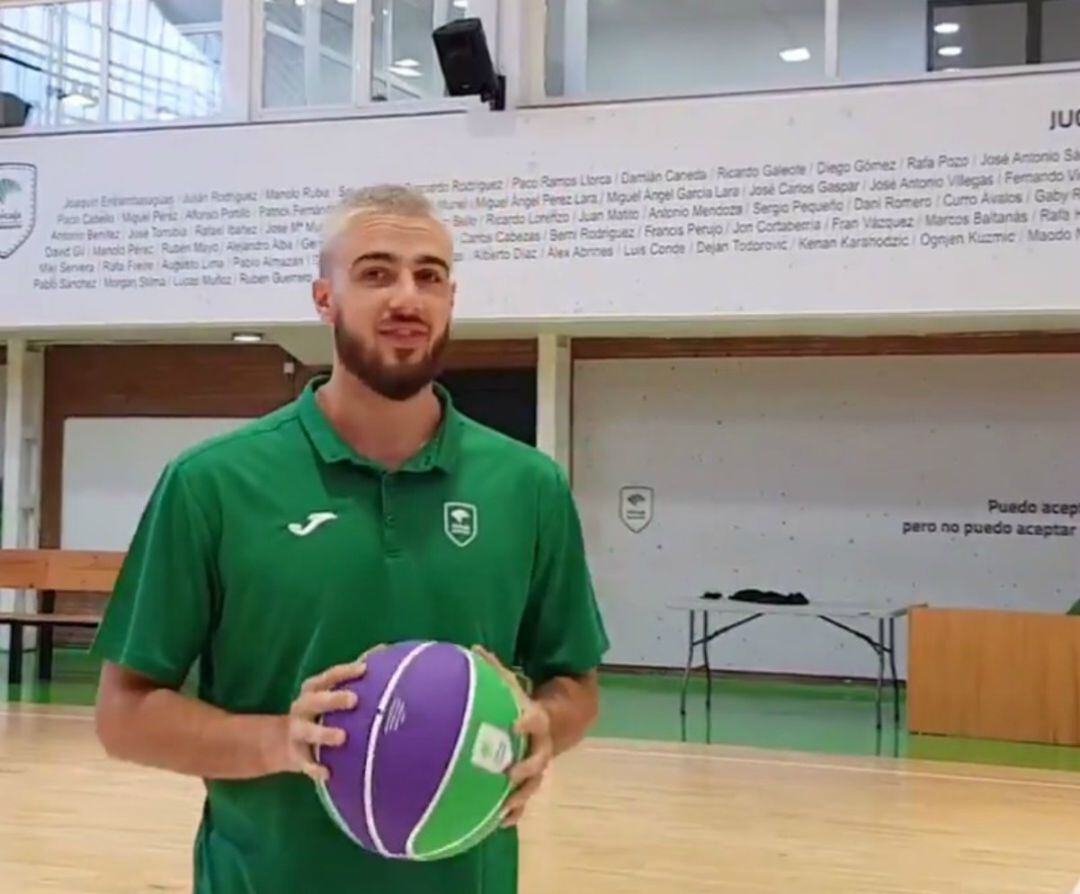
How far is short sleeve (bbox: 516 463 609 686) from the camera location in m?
1.85

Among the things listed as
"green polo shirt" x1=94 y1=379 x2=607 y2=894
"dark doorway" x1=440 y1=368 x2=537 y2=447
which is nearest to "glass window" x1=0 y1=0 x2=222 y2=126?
"dark doorway" x1=440 y1=368 x2=537 y2=447

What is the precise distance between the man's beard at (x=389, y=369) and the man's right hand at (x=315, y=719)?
34cm

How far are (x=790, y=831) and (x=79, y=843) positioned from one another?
107 inches

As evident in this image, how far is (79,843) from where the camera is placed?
5398 millimetres

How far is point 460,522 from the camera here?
68.6 inches

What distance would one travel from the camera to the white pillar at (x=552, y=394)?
11250 millimetres

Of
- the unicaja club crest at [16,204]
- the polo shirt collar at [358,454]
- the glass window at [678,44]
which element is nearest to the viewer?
the polo shirt collar at [358,454]

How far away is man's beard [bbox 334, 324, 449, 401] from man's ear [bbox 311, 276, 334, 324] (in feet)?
0.12

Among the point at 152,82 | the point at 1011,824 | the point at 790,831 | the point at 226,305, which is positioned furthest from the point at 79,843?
the point at 152,82

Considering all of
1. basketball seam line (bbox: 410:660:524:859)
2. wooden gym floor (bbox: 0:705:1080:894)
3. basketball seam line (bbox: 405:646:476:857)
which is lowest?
wooden gym floor (bbox: 0:705:1080:894)

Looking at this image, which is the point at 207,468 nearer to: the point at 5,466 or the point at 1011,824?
the point at 1011,824

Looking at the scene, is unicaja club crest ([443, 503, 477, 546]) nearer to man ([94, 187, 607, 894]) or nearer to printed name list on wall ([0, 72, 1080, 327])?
man ([94, 187, 607, 894])

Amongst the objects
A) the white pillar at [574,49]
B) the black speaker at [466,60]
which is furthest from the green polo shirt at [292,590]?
the white pillar at [574,49]

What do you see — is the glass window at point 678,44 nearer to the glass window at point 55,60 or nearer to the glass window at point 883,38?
the glass window at point 883,38
